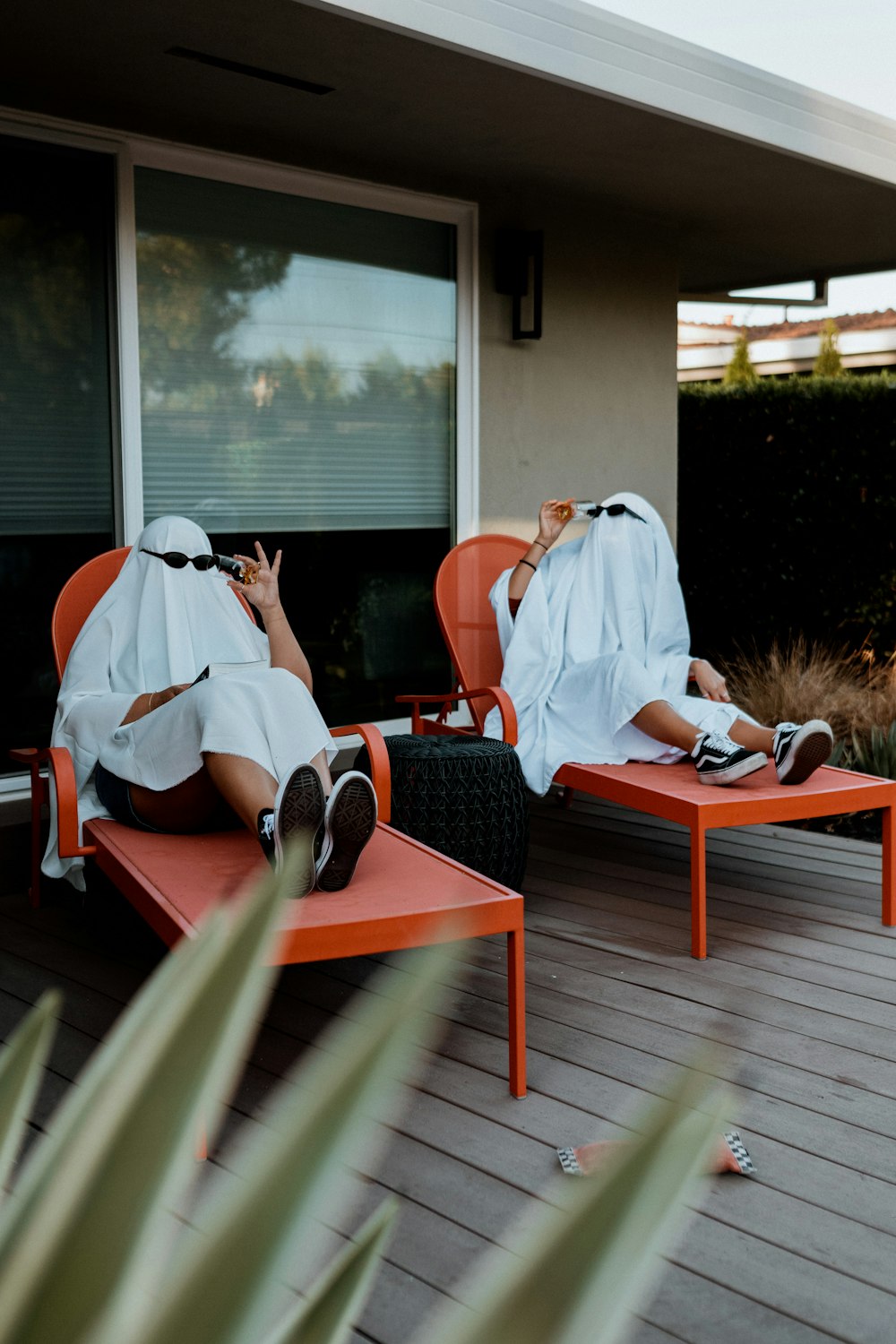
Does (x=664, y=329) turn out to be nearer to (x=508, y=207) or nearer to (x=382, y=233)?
(x=508, y=207)

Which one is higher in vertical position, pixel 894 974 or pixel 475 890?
pixel 475 890

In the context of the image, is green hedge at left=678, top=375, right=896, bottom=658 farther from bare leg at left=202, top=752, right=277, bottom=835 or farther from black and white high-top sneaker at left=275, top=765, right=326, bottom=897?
black and white high-top sneaker at left=275, top=765, right=326, bottom=897

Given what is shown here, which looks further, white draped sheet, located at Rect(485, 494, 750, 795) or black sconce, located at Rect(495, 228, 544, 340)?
black sconce, located at Rect(495, 228, 544, 340)

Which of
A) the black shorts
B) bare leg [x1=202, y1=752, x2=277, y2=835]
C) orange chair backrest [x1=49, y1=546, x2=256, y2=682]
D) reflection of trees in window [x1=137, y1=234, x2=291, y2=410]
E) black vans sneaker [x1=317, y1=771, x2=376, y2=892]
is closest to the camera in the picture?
black vans sneaker [x1=317, y1=771, x2=376, y2=892]

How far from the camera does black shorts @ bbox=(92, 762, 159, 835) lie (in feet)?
10.7

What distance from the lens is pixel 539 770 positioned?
4.21 meters

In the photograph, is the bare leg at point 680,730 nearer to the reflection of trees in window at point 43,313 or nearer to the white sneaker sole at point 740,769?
the white sneaker sole at point 740,769

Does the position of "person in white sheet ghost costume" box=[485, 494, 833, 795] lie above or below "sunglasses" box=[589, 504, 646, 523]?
below

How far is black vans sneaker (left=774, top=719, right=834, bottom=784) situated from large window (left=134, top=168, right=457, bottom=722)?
1.91m

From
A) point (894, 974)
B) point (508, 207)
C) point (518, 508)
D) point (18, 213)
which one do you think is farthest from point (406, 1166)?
point (508, 207)

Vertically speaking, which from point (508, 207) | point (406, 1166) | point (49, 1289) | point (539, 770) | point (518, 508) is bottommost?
point (406, 1166)

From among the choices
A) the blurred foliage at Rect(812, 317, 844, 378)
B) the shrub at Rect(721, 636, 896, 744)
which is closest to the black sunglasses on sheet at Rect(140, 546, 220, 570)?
the shrub at Rect(721, 636, 896, 744)

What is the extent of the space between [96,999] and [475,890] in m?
1.07

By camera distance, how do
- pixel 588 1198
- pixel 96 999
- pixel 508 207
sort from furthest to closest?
pixel 508 207
pixel 96 999
pixel 588 1198
